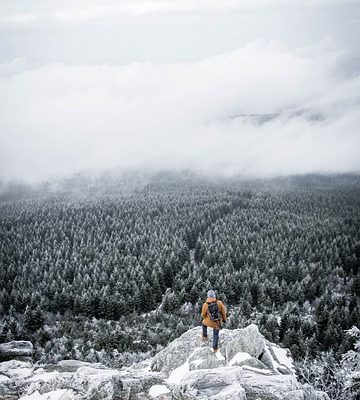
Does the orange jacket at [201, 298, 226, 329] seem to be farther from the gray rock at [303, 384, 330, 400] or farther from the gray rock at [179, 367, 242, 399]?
the gray rock at [303, 384, 330, 400]

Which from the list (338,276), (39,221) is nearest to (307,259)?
(338,276)

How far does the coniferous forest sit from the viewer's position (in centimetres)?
7075

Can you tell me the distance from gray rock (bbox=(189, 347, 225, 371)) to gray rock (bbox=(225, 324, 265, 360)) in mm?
1091

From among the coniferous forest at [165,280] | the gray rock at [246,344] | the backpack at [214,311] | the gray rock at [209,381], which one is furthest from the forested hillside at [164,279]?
the gray rock at [209,381]

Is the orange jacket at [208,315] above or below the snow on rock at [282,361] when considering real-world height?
above

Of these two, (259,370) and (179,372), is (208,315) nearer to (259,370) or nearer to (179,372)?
(179,372)

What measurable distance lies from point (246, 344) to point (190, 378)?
6528mm

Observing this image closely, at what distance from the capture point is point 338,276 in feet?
350

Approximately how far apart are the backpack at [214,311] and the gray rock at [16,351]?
26637 millimetres

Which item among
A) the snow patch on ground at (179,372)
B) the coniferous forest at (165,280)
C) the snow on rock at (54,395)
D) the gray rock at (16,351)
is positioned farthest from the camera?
the coniferous forest at (165,280)

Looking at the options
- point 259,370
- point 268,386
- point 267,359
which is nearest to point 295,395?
point 268,386

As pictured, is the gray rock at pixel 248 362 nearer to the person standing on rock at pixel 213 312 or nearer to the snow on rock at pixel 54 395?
the person standing on rock at pixel 213 312

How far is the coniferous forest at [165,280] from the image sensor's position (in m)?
70.8

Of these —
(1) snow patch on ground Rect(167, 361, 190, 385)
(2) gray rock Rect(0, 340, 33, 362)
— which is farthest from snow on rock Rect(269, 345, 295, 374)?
(2) gray rock Rect(0, 340, 33, 362)
